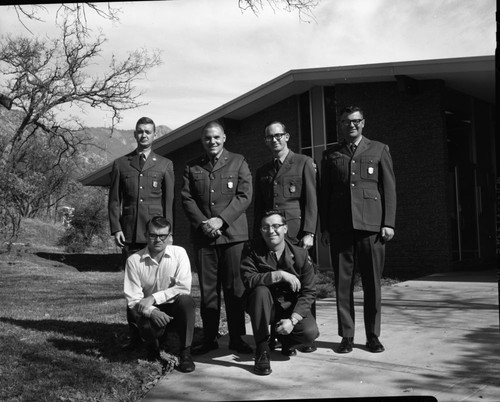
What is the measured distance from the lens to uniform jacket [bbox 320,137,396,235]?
15.8 ft

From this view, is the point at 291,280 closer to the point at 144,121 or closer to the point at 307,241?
the point at 307,241

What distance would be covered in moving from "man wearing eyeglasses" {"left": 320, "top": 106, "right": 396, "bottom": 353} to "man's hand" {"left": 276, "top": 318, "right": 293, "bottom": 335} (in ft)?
1.72

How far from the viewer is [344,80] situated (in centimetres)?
1266

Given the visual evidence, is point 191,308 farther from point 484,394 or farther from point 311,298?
point 484,394

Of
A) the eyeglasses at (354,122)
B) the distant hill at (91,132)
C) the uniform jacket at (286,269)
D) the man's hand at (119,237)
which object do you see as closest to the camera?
the uniform jacket at (286,269)

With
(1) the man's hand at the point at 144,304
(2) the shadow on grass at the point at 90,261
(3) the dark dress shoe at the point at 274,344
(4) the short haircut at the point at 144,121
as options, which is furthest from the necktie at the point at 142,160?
(2) the shadow on grass at the point at 90,261

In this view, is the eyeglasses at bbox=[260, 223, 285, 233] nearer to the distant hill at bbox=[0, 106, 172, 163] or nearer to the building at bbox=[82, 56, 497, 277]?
the building at bbox=[82, 56, 497, 277]

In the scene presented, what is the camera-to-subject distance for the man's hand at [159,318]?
453cm

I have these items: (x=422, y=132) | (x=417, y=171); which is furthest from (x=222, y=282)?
(x=422, y=132)

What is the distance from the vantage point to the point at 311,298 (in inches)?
185

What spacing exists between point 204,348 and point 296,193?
148 centimetres

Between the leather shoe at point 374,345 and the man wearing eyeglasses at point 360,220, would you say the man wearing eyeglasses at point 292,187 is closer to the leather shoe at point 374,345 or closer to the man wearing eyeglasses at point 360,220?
the man wearing eyeglasses at point 360,220

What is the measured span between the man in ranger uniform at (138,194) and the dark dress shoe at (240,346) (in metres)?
0.91

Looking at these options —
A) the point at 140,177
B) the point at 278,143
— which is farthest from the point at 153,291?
the point at 278,143
